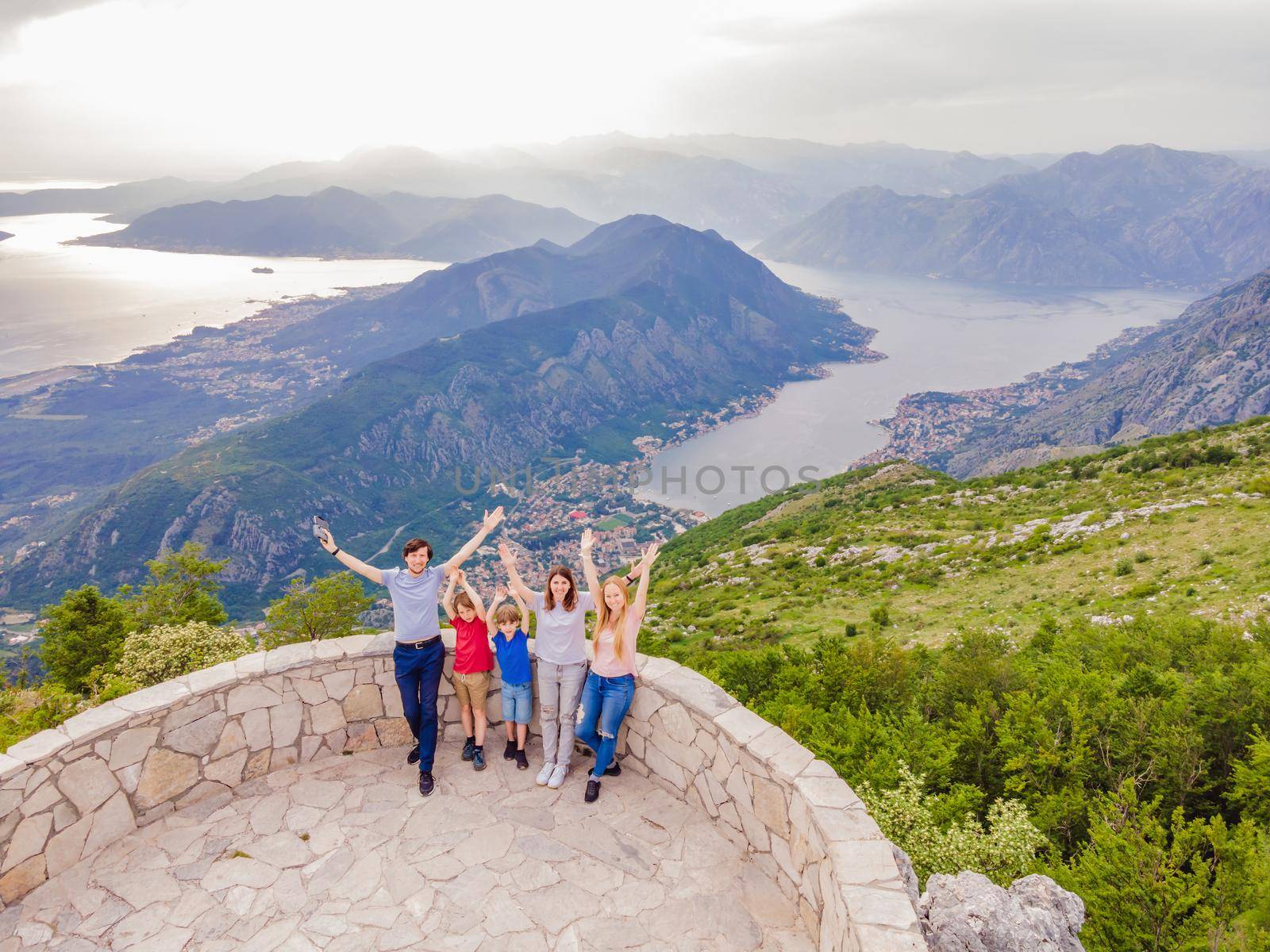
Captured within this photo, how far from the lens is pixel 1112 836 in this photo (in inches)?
262

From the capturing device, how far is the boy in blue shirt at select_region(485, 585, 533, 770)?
727cm

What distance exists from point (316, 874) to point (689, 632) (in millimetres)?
22210

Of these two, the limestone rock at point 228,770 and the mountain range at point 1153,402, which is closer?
the limestone rock at point 228,770

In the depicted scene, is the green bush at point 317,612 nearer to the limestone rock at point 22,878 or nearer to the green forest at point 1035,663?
the green forest at point 1035,663

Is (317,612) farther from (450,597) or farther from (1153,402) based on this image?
(1153,402)

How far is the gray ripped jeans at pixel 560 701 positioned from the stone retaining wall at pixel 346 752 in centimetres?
62

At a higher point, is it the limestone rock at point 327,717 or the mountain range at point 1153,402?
the limestone rock at point 327,717

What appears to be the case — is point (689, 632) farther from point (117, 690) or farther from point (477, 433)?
point (477, 433)

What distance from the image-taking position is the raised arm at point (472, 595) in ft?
23.5

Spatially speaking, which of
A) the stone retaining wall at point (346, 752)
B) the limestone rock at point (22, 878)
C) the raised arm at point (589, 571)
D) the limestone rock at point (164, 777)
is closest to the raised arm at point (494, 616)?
the stone retaining wall at point (346, 752)

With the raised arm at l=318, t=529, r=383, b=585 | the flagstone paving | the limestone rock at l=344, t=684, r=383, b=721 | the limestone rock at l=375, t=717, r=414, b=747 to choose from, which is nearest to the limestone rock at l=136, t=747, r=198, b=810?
the flagstone paving

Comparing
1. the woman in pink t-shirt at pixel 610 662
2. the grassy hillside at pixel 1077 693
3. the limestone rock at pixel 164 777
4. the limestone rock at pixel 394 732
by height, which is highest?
the woman in pink t-shirt at pixel 610 662

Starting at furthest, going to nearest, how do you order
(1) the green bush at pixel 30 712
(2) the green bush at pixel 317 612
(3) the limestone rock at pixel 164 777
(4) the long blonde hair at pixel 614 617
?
(2) the green bush at pixel 317 612 < (1) the green bush at pixel 30 712 < (4) the long blonde hair at pixel 614 617 < (3) the limestone rock at pixel 164 777

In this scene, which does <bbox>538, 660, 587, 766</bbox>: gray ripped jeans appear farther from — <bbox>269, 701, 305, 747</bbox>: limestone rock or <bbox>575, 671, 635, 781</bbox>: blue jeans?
<bbox>269, 701, 305, 747</bbox>: limestone rock
